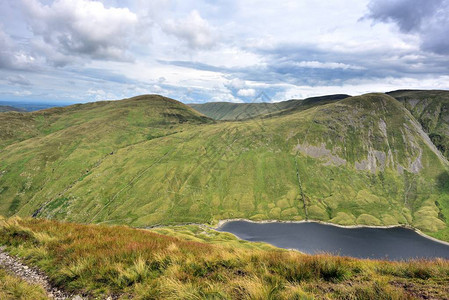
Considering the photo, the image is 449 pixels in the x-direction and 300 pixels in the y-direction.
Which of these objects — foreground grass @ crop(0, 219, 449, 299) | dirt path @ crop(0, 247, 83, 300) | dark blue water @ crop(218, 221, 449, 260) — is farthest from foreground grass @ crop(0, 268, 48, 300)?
dark blue water @ crop(218, 221, 449, 260)

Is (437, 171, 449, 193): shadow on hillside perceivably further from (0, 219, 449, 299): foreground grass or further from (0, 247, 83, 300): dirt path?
(0, 247, 83, 300): dirt path

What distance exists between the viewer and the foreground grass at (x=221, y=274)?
22.5ft

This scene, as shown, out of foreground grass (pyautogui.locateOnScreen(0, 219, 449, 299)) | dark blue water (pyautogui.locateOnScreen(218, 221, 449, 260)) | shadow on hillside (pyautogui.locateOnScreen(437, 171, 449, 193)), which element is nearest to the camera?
foreground grass (pyautogui.locateOnScreen(0, 219, 449, 299))

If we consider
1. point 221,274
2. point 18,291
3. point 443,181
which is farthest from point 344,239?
point 18,291

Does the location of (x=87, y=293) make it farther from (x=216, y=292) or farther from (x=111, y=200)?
(x=111, y=200)

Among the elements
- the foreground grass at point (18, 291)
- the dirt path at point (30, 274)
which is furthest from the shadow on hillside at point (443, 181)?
the foreground grass at point (18, 291)

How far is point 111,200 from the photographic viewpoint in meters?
175

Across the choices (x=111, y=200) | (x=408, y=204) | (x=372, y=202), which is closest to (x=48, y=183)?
(x=111, y=200)

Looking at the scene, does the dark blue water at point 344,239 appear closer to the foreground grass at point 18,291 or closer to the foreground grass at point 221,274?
the foreground grass at point 221,274

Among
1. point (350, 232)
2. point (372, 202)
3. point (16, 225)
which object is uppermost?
point (16, 225)

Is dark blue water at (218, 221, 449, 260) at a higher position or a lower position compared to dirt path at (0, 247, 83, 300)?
lower

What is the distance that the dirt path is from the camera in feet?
26.5

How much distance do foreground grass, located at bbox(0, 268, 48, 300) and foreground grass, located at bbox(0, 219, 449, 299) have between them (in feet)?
3.35

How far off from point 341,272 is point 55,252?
13.6 m
